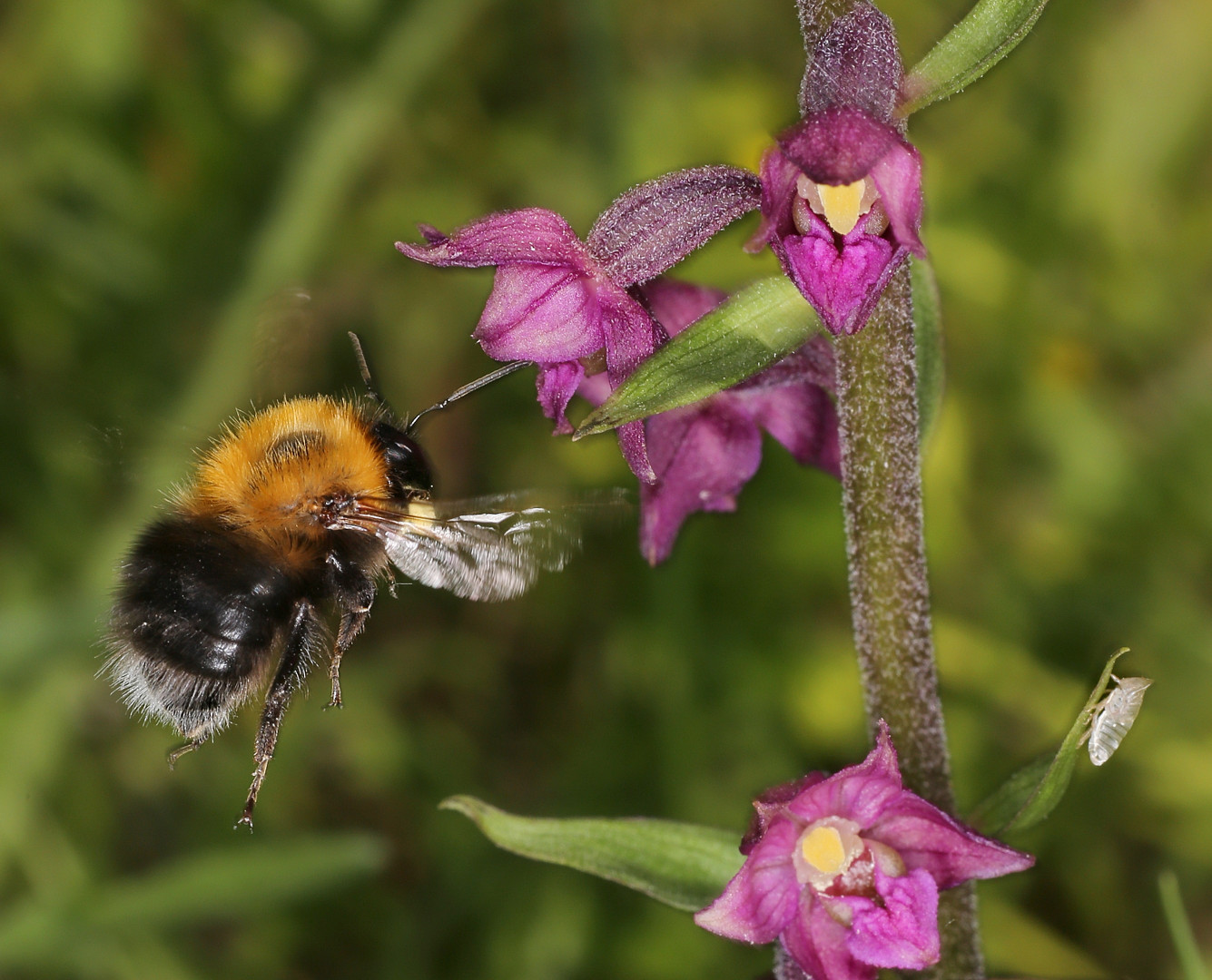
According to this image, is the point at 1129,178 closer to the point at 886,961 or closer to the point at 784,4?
the point at 784,4

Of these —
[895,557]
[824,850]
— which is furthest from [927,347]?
[824,850]

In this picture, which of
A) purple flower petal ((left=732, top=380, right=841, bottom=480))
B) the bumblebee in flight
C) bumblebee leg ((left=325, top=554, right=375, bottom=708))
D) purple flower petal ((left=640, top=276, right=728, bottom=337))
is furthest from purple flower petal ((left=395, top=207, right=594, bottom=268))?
bumblebee leg ((left=325, top=554, right=375, bottom=708))

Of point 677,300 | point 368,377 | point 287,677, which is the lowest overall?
point 287,677

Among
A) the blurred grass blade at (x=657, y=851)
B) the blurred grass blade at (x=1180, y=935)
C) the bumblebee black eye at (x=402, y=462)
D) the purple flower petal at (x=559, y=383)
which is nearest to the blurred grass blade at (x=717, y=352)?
the purple flower petal at (x=559, y=383)

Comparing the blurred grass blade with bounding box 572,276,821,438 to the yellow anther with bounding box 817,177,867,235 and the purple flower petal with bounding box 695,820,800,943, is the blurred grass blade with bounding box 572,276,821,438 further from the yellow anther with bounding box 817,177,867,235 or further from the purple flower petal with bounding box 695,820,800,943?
the purple flower petal with bounding box 695,820,800,943

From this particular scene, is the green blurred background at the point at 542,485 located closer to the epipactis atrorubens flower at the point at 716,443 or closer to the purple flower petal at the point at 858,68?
the epipactis atrorubens flower at the point at 716,443

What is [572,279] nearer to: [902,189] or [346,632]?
[902,189]
